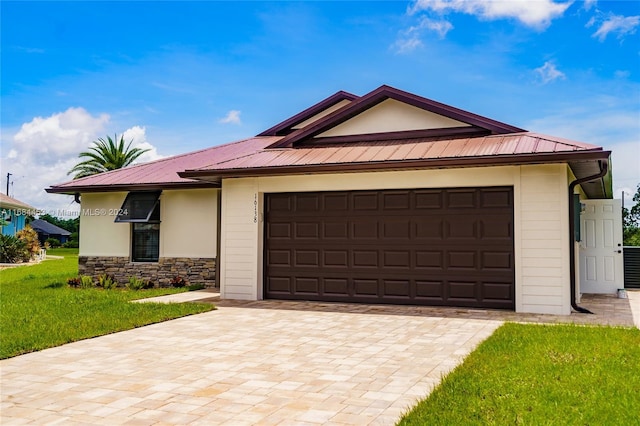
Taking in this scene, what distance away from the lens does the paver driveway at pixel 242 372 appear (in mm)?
4695

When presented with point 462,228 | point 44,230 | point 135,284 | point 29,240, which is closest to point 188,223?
point 135,284

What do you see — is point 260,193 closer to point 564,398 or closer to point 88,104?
point 564,398

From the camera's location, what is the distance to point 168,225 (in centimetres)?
1541

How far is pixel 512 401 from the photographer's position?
15.9ft

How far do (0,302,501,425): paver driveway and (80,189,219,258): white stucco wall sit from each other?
5.89 m

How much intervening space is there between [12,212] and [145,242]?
23.8 meters

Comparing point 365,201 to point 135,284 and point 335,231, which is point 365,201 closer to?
point 335,231

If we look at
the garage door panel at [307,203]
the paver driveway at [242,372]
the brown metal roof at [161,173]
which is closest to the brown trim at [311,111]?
the brown metal roof at [161,173]

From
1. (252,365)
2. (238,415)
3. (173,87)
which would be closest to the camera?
(238,415)

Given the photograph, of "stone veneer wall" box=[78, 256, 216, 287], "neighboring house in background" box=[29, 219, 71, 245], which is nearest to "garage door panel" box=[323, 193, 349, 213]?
"stone veneer wall" box=[78, 256, 216, 287]

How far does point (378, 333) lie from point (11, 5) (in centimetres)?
886

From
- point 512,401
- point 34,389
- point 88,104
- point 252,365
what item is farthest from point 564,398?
point 88,104

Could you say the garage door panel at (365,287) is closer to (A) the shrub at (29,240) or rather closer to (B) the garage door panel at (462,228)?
(B) the garage door panel at (462,228)

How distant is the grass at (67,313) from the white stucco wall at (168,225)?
134cm
